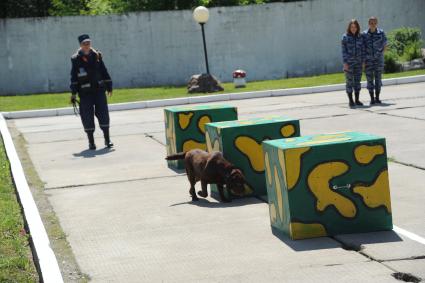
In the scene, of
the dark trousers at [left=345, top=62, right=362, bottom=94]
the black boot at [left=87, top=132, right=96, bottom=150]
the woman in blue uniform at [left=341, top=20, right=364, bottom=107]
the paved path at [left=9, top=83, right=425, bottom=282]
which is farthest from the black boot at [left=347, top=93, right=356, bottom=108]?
the black boot at [left=87, top=132, right=96, bottom=150]

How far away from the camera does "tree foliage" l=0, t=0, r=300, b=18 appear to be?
30641mm

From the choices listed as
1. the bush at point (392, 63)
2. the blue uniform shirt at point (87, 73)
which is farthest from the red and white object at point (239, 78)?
the blue uniform shirt at point (87, 73)

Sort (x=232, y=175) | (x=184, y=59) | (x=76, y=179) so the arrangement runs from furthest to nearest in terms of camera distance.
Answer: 1. (x=184, y=59)
2. (x=76, y=179)
3. (x=232, y=175)

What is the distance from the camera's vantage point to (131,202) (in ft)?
28.6

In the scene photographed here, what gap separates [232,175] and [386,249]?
2.28 metres

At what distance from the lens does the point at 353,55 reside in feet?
54.2

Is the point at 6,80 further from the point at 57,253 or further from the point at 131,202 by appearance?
the point at 57,253

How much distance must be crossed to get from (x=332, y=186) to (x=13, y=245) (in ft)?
8.60

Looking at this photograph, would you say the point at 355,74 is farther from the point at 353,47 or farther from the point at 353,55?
the point at 353,47

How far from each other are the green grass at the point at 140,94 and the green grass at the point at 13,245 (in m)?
12.9

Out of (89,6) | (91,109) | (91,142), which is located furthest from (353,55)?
(89,6)

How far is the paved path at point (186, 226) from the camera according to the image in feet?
19.0

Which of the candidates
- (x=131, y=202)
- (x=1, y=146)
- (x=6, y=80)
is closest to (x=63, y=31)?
(x=6, y=80)

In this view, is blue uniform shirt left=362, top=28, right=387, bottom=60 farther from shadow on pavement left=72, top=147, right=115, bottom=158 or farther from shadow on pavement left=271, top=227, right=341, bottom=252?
shadow on pavement left=271, top=227, right=341, bottom=252
